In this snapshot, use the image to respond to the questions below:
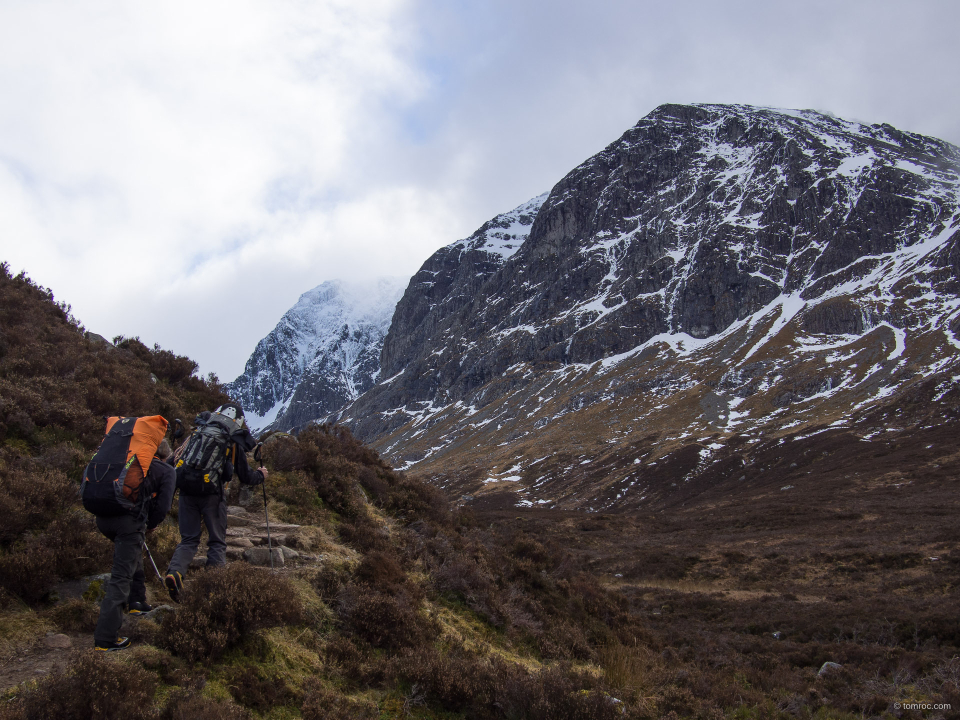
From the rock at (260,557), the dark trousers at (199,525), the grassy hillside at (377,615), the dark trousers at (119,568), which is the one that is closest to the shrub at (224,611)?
the grassy hillside at (377,615)

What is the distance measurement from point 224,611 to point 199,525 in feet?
5.22

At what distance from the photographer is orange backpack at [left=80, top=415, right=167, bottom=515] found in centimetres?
533

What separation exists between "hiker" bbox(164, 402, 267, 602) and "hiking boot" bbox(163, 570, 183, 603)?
1.22ft

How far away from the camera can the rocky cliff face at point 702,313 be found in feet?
264

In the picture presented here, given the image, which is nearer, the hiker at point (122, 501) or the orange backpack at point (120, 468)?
the hiker at point (122, 501)

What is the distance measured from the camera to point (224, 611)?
209 inches

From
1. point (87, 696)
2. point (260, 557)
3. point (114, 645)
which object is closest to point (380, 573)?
point (260, 557)

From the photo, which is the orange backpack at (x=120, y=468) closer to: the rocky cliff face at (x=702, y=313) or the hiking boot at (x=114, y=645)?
the hiking boot at (x=114, y=645)

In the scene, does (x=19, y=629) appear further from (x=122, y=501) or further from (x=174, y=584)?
(x=122, y=501)

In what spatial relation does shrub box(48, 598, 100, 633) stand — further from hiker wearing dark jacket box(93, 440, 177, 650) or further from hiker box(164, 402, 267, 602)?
hiker box(164, 402, 267, 602)

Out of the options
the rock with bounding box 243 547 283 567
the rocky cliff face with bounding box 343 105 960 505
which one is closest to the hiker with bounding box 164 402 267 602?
the rock with bounding box 243 547 283 567

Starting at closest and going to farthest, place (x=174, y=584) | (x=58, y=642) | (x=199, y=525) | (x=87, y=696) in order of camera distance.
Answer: (x=87, y=696)
(x=58, y=642)
(x=174, y=584)
(x=199, y=525)

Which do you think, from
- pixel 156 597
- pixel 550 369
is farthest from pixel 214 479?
pixel 550 369

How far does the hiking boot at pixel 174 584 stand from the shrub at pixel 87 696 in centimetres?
156
